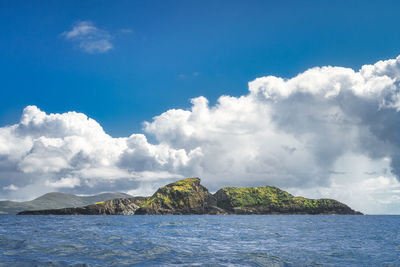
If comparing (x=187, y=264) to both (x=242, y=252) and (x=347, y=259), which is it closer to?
(x=242, y=252)

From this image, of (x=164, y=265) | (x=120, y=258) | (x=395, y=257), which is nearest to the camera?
(x=164, y=265)

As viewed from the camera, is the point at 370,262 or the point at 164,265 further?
the point at 370,262

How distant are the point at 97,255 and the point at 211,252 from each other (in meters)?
10.9

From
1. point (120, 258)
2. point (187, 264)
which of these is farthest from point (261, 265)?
point (120, 258)

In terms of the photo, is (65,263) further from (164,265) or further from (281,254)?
(281,254)

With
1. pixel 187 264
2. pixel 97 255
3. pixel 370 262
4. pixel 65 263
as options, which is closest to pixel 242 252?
pixel 187 264

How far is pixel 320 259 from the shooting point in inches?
1079

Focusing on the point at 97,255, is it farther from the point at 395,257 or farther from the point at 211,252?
the point at 395,257

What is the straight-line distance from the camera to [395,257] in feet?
96.9

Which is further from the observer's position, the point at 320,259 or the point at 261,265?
the point at 320,259

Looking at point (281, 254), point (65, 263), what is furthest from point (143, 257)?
point (281, 254)

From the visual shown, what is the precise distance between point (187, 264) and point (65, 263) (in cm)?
930

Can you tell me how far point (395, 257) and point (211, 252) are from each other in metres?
17.9

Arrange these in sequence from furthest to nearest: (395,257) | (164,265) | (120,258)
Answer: (395,257) → (120,258) → (164,265)
